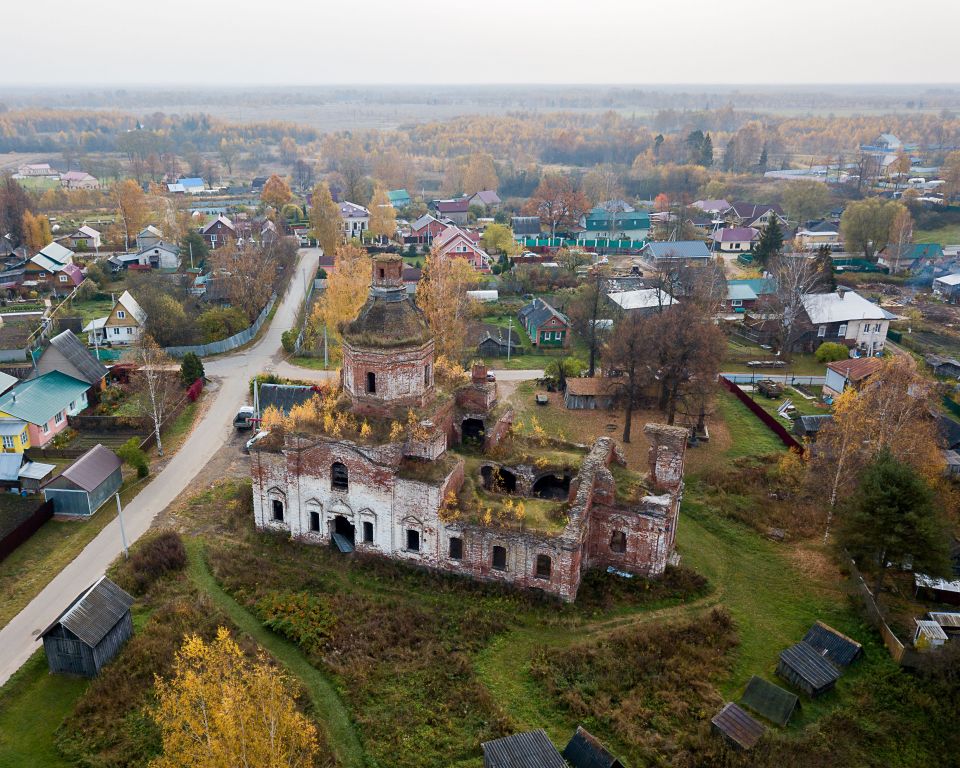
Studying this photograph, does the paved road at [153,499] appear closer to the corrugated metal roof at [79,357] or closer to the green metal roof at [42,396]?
the corrugated metal roof at [79,357]

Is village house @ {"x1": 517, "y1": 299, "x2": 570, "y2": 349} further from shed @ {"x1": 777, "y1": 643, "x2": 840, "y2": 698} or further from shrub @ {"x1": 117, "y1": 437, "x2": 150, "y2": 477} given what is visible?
shed @ {"x1": 777, "y1": 643, "x2": 840, "y2": 698}

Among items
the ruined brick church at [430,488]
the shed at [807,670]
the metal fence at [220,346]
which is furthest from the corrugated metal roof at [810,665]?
the metal fence at [220,346]

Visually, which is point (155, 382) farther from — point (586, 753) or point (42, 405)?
point (586, 753)

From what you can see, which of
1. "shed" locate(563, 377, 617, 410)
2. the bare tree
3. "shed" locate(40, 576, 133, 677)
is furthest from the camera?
"shed" locate(563, 377, 617, 410)

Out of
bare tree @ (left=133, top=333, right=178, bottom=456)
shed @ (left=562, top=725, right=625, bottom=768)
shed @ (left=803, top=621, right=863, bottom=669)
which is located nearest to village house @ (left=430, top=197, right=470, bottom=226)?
bare tree @ (left=133, top=333, right=178, bottom=456)

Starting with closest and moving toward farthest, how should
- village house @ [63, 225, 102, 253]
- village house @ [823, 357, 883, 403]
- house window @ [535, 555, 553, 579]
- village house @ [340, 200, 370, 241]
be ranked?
house window @ [535, 555, 553, 579]
village house @ [823, 357, 883, 403]
village house @ [63, 225, 102, 253]
village house @ [340, 200, 370, 241]

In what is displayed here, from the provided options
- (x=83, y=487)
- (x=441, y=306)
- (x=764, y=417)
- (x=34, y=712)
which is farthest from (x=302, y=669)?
(x=764, y=417)
